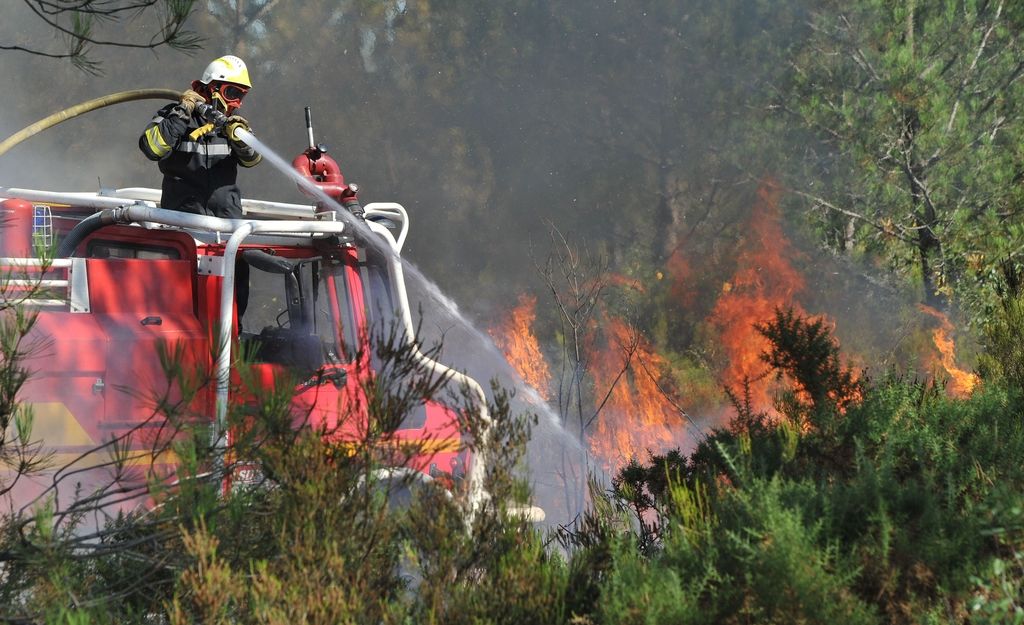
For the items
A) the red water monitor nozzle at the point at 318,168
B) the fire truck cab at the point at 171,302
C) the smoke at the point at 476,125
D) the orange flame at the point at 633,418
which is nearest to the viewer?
the fire truck cab at the point at 171,302

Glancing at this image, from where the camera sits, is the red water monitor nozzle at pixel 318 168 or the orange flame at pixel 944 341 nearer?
the red water monitor nozzle at pixel 318 168

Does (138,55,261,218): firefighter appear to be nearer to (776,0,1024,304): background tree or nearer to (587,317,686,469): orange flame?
(587,317,686,469): orange flame

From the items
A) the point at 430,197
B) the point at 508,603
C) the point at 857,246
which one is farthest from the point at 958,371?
the point at 430,197

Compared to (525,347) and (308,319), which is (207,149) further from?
(525,347)

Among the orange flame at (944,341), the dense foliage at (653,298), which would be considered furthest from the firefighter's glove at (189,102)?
the orange flame at (944,341)

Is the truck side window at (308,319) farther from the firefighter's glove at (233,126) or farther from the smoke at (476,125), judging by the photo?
the smoke at (476,125)

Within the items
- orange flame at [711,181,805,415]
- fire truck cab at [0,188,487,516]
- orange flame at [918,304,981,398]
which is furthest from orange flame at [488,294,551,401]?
fire truck cab at [0,188,487,516]

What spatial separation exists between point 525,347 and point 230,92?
8.75 meters

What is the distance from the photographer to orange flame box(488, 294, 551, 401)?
13.2 metres

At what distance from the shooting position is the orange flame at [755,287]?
12.8 m

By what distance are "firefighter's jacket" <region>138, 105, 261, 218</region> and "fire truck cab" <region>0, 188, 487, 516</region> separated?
16 cm

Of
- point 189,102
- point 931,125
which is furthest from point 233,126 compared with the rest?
point 931,125

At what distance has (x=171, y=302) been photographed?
4723mm

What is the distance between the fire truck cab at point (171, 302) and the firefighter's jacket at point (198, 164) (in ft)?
0.53
